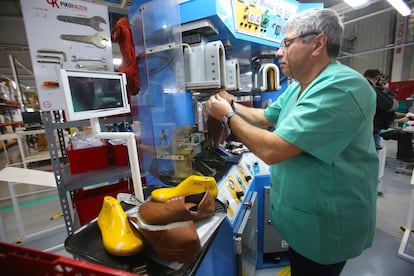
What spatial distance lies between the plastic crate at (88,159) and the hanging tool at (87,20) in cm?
80

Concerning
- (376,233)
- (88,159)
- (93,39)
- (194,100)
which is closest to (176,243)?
(194,100)

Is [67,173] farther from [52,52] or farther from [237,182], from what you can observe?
[237,182]

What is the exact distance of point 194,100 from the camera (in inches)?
55.7

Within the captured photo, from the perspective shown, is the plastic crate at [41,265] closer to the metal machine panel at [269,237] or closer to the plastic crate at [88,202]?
the plastic crate at [88,202]

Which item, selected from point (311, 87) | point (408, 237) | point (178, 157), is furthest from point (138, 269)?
point (408, 237)

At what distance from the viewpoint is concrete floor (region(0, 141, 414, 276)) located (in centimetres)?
184

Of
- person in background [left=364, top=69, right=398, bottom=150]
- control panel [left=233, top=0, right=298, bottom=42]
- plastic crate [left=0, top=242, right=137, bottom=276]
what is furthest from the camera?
person in background [left=364, top=69, right=398, bottom=150]

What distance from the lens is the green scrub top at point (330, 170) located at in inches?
28.9

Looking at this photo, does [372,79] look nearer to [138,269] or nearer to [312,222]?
[312,222]

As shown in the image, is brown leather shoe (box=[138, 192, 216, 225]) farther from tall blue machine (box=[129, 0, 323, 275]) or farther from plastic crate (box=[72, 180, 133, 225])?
plastic crate (box=[72, 180, 133, 225])

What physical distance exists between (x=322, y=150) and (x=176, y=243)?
0.61m

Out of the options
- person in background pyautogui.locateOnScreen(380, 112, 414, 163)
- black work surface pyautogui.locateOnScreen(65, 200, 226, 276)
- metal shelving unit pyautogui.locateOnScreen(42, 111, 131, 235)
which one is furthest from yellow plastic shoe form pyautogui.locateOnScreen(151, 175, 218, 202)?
person in background pyautogui.locateOnScreen(380, 112, 414, 163)

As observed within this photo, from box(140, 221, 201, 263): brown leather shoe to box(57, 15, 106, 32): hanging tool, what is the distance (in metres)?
1.26

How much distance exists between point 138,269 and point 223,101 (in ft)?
2.66
